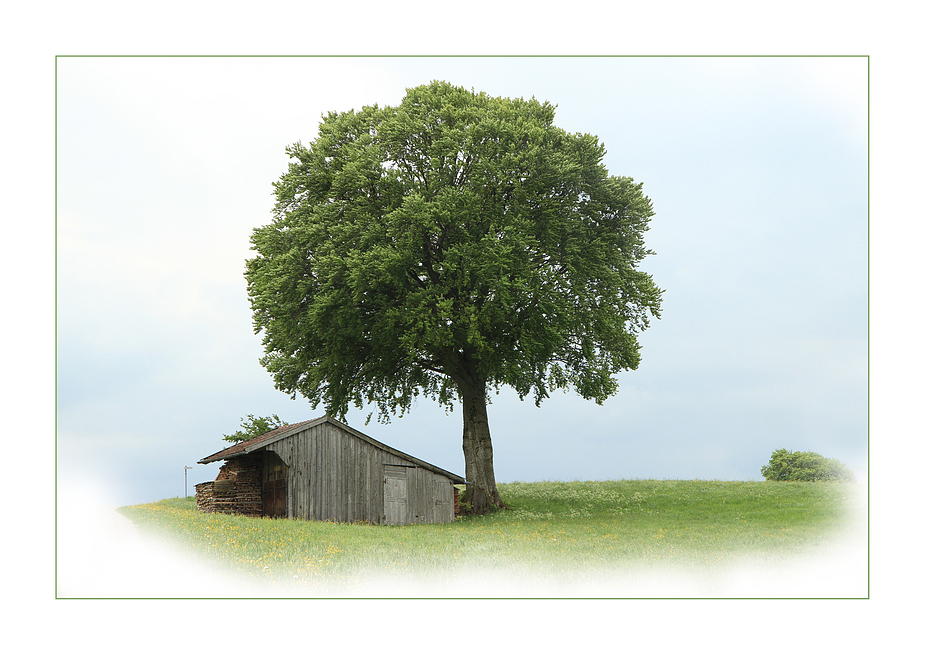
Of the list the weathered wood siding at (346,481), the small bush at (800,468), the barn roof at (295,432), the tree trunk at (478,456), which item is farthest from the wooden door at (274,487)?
the small bush at (800,468)

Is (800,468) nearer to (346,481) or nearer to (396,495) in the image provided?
(396,495)

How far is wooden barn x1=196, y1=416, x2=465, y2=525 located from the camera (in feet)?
97.3

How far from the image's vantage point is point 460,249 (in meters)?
28.4

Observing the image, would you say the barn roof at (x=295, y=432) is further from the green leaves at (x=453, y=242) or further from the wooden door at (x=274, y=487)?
the green leaves at (x=453, y=242)

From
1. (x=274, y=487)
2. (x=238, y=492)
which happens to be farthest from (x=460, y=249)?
→ (x=238, y=492)

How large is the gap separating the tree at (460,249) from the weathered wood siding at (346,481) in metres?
2.24

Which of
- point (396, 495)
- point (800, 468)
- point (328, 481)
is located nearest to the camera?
point (328, 481)

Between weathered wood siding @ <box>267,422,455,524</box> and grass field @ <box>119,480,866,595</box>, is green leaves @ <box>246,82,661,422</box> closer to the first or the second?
weathered wood siding @ <box>267,422,455,524</box>

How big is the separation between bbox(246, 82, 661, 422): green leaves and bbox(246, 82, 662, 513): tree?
7 cm

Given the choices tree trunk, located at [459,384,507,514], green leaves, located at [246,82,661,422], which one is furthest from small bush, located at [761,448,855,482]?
tree trunk, located at [459,384,507,514]

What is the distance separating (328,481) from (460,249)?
38.1 ft

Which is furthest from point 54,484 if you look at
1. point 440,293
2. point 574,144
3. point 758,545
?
point 574,144

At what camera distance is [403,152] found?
98.2 ft

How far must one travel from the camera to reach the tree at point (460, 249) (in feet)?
92.8
